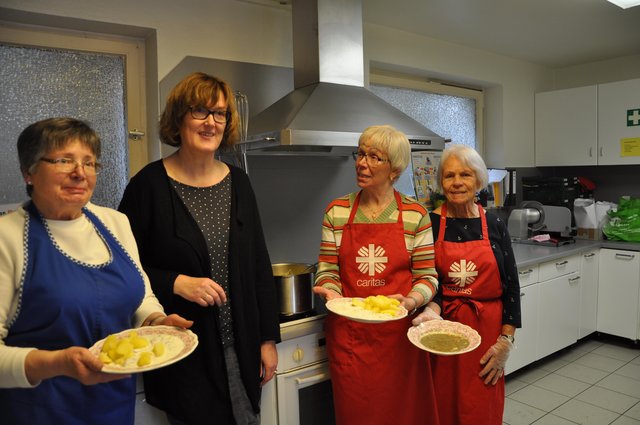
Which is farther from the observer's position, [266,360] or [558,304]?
[558,304]

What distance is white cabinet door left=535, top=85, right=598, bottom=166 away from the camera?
3627 mm

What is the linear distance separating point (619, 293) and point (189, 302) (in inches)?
122

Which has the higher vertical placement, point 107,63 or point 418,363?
point 107,63

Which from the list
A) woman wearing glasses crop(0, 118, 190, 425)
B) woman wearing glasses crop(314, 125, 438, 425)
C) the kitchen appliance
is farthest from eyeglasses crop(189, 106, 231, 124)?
the kitchen appliance

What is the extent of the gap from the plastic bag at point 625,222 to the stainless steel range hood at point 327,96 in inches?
81.0

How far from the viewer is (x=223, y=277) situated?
125 centimetres

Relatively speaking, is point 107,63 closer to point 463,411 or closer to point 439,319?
point 439,319

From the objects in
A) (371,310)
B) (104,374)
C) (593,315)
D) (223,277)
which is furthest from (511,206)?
(104,374)

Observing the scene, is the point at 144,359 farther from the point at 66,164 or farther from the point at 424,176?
the point at 424,176

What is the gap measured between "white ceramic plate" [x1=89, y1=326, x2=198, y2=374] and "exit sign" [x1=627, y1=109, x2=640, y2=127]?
138 inches

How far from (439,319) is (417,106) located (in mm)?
2145

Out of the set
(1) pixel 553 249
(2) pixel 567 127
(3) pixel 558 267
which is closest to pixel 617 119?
(2) pixel 567 127

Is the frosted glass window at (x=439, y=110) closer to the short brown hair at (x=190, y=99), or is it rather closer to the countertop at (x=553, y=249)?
the countertop at (x=553, y=249)

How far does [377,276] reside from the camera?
150 cm
